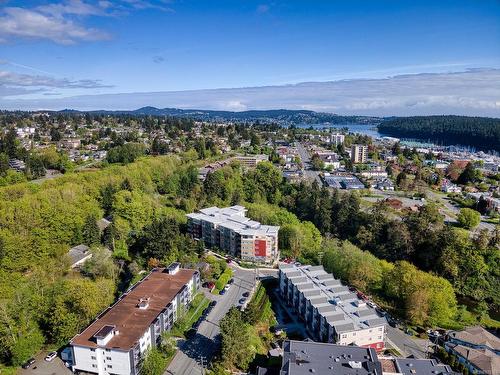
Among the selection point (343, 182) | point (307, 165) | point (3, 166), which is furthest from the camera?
point (307, 165)

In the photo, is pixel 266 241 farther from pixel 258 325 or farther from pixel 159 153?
→ pixel 159 153

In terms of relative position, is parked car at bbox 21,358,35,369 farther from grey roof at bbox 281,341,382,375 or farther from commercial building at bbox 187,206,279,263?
commercial building at bbox 187,206,279,263

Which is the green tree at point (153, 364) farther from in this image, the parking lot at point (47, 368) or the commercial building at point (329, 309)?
the commercial building at point (329, 309)

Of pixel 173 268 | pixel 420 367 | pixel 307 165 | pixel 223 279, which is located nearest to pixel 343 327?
pixel 420 367

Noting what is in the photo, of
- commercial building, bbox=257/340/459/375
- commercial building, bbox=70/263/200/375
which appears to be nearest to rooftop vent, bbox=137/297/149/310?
commercial building, bbox=70/263/200/375

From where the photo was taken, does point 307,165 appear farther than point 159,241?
Yes

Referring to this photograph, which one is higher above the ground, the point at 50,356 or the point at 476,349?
the point at 476,349

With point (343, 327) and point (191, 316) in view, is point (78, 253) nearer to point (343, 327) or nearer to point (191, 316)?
point (191, 316)

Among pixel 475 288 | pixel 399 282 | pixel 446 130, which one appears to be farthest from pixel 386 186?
pixel 446 130
